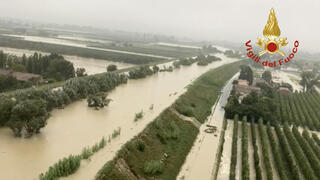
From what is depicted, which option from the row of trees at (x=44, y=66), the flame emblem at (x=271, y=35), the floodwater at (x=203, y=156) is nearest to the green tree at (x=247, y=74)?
the floodwater at (x=203, y=156)

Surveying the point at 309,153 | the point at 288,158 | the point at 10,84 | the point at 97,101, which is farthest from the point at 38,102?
the point at 309,153

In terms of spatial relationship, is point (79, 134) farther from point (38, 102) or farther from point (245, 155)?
point (245, 155)

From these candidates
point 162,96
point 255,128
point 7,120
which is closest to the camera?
point 7,120

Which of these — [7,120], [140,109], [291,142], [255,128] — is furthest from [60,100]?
[291,142]

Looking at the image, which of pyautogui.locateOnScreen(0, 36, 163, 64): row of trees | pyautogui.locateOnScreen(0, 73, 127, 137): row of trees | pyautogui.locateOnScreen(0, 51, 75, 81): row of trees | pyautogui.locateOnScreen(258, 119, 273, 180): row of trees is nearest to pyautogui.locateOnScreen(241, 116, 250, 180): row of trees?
pyautogui.locateOnScreen(258, 119, 273, 180): row of trees

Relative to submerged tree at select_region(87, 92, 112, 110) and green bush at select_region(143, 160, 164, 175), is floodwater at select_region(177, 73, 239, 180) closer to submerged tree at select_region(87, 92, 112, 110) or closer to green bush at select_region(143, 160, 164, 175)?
green bush at select_region(143, 160, 164, 175)

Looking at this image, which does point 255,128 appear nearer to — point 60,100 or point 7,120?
point 60,100
